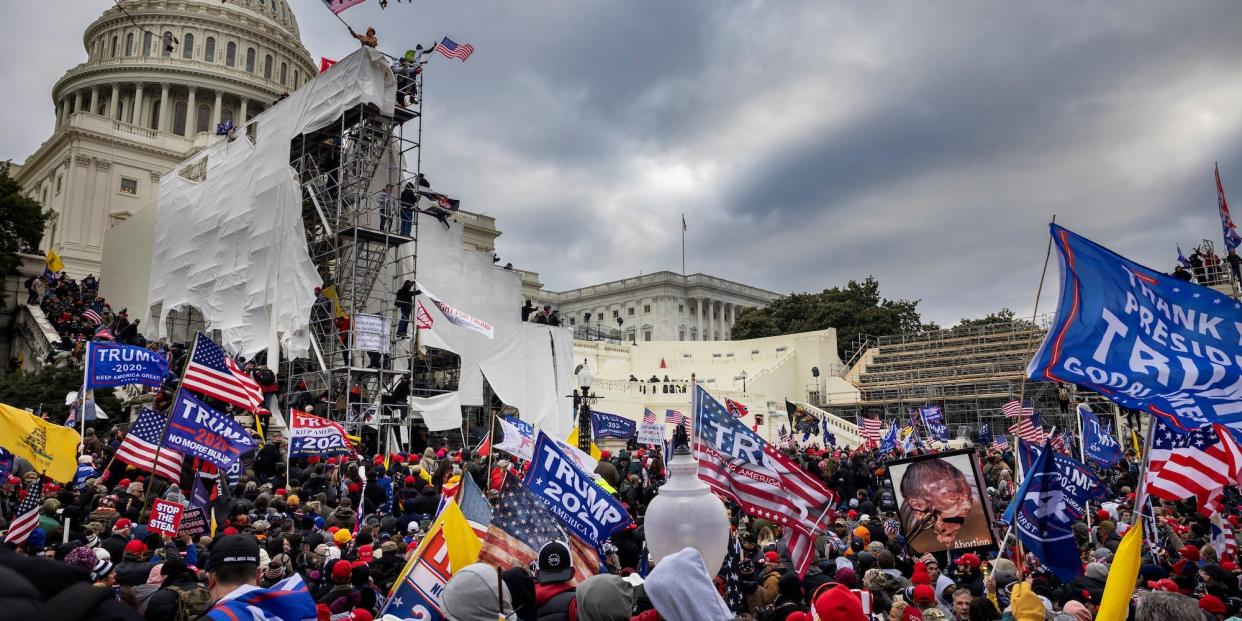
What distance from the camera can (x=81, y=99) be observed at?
67625 millimetres

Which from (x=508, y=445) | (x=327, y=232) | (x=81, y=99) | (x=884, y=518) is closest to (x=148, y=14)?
(x=81, y=99)

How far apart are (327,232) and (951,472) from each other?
24.8 meters

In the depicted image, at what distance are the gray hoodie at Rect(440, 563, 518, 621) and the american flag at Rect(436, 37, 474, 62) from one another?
2475cm

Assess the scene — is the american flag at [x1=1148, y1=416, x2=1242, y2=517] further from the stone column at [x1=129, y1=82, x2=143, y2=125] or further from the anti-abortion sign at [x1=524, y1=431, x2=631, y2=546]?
the stone column at [x1=129, y1=82, x2=143, y2=125]

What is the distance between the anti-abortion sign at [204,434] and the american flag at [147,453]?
0.60 feet

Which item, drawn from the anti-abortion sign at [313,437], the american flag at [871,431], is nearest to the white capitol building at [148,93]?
the american flag at [871,431]

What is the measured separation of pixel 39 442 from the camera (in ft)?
31.0

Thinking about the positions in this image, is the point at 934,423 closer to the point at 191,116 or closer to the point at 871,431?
the point at 871,431

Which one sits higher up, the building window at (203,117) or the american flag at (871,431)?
the building window at (203,117)

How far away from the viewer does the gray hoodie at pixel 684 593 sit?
3613 mm

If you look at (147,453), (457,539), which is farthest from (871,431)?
(457,539)

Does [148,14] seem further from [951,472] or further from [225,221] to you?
[951,472]

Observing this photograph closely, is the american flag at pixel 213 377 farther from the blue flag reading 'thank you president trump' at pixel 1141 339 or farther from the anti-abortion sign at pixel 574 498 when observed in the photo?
the blue flag reading 'thank you president trump' at pixel 1141 339

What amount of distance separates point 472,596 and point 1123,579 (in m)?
3.54
